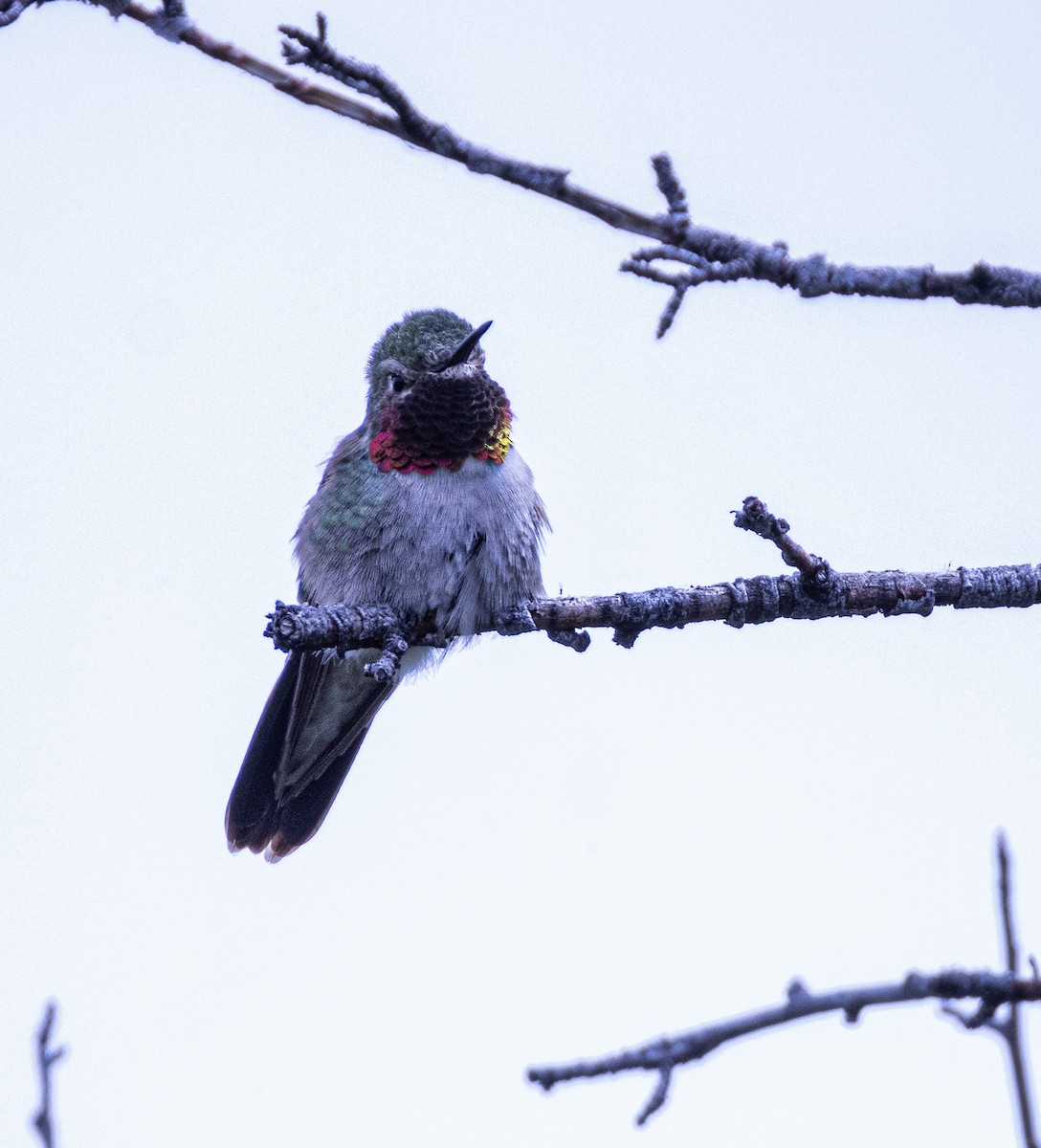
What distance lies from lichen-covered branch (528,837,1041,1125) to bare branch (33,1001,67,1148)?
Answer: 2.55 ft

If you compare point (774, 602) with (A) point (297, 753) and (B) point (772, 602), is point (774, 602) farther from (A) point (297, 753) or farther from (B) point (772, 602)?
(A) point (297, 753)

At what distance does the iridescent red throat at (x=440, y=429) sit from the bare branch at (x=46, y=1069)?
11.1 ft

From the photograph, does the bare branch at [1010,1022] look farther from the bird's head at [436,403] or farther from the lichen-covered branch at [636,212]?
the bird's head at [436,403]

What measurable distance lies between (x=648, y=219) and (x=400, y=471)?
11.0 feet

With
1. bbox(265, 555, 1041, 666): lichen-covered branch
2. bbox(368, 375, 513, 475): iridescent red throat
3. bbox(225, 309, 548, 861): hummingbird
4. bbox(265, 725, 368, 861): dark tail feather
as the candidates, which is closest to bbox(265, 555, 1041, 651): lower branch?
bbox(265, 555, 1041, 666): lichen-covered branch

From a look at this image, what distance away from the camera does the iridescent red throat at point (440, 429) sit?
5.83m

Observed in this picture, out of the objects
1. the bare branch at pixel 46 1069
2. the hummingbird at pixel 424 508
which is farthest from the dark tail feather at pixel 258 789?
the bare branch at pixel 46 1069

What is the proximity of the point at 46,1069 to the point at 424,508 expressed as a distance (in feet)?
11.4

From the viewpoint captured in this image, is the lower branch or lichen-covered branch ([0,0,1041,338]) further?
the lower branch

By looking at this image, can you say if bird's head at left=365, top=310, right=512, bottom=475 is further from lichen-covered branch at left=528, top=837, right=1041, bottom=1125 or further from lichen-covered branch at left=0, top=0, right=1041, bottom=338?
lichen-covered branch at left=528, top=837, right=1041, bottom=1125

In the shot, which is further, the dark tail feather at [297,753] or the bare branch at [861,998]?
the dark tail feather at [297,753]

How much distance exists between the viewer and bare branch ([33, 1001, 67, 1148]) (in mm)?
2184

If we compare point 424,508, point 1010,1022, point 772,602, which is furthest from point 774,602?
point 1010,1022

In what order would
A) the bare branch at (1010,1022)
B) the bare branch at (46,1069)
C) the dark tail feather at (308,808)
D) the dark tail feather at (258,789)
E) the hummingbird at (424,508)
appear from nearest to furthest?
the bare branch at (1010,1022)
the bare branch at (46,1069)
the hummingbird at (424,508)
the dark tail feather at (258,789)
the dark tail feather at (308,808)
